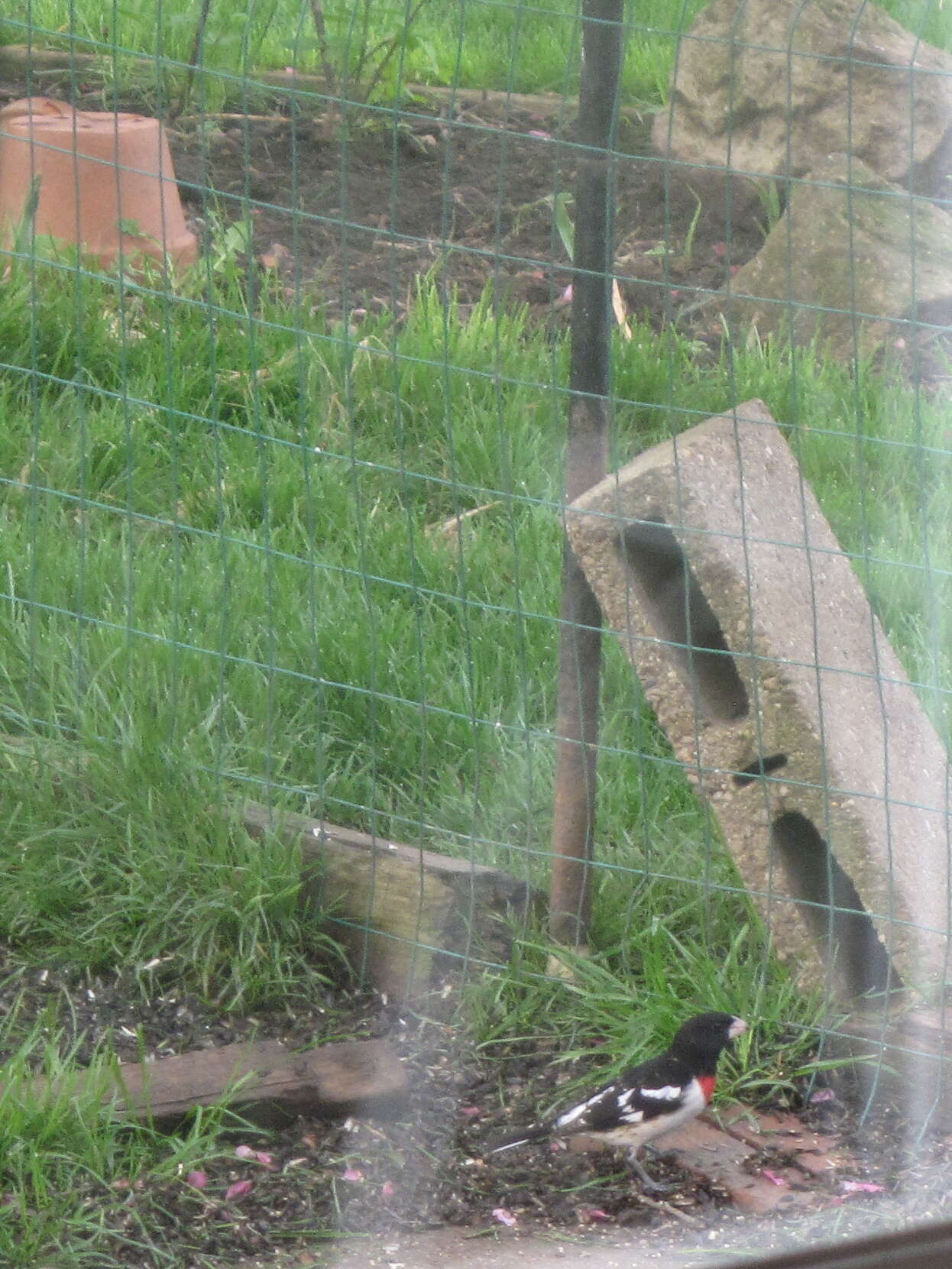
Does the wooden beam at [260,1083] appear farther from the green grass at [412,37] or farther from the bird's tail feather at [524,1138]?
the green grass at [412,37]

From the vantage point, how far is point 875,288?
234 inches

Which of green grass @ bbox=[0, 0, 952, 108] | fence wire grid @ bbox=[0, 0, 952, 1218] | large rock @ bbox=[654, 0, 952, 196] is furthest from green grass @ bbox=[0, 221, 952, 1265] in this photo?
large rock @ bbox=[654, 0, 952, 196]

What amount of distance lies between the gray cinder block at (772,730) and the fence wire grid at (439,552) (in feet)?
0.04

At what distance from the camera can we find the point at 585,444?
10.2 feet

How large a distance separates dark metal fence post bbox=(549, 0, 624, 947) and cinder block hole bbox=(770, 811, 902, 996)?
388 mm

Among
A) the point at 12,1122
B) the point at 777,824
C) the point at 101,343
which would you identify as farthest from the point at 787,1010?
the point at 101,343

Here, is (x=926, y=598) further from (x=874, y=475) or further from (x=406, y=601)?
(x=406, y=601)

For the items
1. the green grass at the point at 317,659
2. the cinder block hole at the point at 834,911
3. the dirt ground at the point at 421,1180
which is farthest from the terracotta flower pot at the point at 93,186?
the cinder block hole at the point at 834,911

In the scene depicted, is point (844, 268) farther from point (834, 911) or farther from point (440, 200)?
point (834, 911)

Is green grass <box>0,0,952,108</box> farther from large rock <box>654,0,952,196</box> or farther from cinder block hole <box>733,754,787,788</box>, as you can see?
cinder block hole <box>733,754,787,788</box>

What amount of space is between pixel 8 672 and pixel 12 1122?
1.25 m

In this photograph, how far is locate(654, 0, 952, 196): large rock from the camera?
260 inches

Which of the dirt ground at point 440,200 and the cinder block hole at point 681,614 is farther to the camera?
the dirt ground at point 440,200

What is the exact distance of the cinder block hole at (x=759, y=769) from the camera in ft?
10.1
